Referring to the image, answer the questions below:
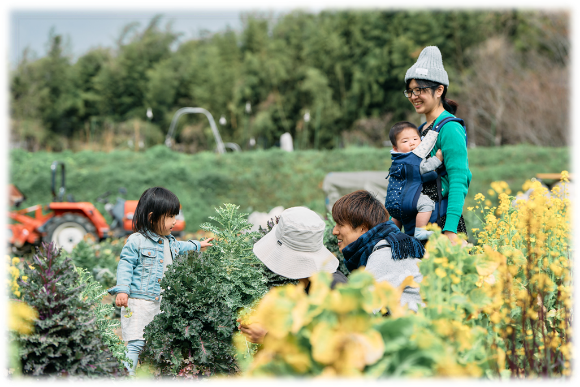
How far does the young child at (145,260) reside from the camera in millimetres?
2531

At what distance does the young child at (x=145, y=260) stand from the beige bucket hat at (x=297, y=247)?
75cm

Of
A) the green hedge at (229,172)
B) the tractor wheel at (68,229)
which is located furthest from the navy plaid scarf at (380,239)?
the green hedge at (229,172)

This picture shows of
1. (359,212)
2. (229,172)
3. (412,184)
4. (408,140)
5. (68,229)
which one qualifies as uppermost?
(408,140)

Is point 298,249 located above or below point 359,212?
below

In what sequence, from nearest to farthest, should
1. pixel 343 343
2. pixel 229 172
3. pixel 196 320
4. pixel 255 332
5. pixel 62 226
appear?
pixel 343 343, pixel 255 332, pixel 196 320, pixel 62 226, pixel 229 172

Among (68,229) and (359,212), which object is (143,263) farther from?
(68,229)

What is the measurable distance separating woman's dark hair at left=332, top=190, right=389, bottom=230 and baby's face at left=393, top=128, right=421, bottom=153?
474mm

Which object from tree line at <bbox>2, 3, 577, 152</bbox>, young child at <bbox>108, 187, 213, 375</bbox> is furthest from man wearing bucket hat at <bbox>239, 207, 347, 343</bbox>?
tree line at <bbox>2, 3, 577, 152</bbox>

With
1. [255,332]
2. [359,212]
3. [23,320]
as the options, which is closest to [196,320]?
[255,332]

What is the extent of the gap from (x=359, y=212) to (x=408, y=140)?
0.63 meters

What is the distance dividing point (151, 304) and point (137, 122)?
23.2m

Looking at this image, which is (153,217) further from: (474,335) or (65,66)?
(65,66)

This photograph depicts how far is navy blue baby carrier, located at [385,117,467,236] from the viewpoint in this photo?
240 centimetres

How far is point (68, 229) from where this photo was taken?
25.8ft
